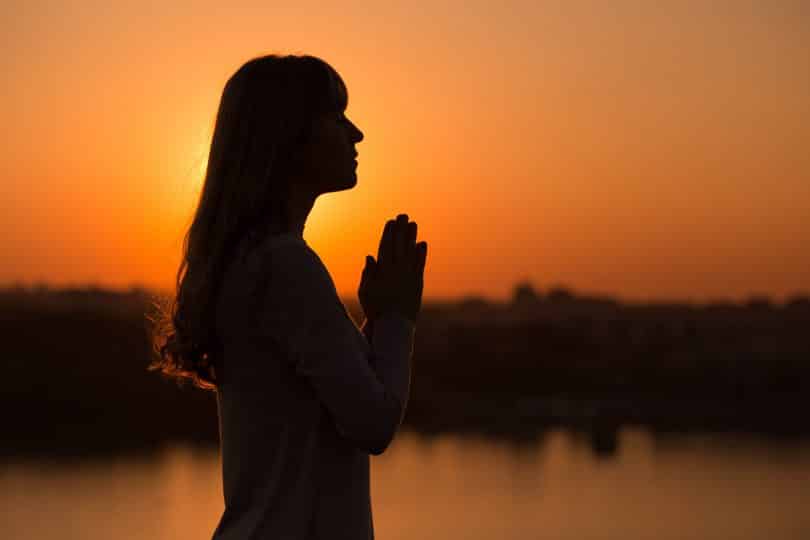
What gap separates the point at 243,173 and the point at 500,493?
22921mm

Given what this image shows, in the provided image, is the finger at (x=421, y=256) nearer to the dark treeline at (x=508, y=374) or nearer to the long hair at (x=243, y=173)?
the long hair at (x=243, y=173)

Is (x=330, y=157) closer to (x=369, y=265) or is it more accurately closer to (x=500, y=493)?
(x=369, y=265)

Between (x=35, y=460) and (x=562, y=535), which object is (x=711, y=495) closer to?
(x=562, y=535)

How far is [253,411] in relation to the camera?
0.97 m

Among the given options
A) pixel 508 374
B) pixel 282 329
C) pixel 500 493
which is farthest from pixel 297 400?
pixel 508 374

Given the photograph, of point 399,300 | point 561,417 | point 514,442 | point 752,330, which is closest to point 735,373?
point 752,330

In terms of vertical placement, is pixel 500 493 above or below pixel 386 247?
below

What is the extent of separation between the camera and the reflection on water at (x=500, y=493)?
21.6 m

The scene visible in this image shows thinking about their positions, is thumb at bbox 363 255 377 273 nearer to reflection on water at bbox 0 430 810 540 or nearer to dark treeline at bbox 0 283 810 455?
reflection on water at bbox 0 430 810 540

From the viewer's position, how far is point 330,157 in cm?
101

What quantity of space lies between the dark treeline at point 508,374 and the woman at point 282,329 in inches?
1014

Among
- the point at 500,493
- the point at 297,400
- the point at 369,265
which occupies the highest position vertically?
the point at 369,265

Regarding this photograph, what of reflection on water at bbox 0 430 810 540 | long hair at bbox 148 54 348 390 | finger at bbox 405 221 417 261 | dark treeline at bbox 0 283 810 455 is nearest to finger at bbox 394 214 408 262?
finger at bbox 405 221 417 261

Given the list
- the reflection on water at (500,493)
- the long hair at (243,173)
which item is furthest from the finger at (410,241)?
the reflection on water at (500,493)
